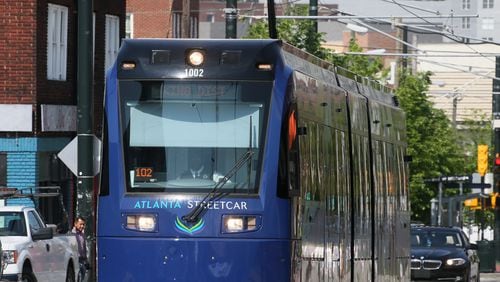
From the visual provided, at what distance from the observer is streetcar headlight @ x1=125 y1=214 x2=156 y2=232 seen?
14555 millimetres

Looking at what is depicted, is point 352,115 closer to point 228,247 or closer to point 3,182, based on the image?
point 228,247

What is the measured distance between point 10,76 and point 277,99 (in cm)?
1885

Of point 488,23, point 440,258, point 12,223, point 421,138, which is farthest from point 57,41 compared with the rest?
point 421,138

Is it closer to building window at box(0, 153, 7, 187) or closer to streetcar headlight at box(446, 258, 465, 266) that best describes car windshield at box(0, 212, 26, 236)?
building window at box(0, 153, 7, 187)

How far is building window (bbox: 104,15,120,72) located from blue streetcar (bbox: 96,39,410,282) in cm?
2279

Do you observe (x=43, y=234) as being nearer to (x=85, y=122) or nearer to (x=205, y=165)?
(x=85, y=122)

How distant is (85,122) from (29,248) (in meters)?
3.73

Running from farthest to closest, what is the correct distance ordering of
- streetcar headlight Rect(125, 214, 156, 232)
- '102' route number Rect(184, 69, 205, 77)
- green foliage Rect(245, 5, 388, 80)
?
green foliage Rect(245, 5, 388, 80) → '102' route number Rect(184, 69, 205, 77) → streetcar headlight Rect(125, 214, 156, 232)

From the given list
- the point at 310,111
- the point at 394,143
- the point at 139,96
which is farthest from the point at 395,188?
the point at 139,96

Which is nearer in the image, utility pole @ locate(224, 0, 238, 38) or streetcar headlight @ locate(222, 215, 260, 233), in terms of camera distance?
streetcar headlight @ locate(222, 215, 260, 233)

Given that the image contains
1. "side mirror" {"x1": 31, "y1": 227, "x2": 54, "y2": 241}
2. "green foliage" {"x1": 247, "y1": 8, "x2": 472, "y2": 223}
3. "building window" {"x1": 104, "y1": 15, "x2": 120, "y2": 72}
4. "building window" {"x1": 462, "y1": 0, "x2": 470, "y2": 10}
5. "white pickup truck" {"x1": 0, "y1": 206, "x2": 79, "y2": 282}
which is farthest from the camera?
"green foliage" {"x1": 247, "y1": 8, "x2": 472, "y2": 223}

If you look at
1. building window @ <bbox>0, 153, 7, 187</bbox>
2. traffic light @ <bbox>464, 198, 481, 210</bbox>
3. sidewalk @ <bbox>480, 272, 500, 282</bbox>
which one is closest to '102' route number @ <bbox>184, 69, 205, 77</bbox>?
building window @ <bbox>0, 153, 7, 187</bbox>

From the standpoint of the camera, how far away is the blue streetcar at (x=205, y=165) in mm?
14453

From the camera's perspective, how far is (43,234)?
23.4 metres
